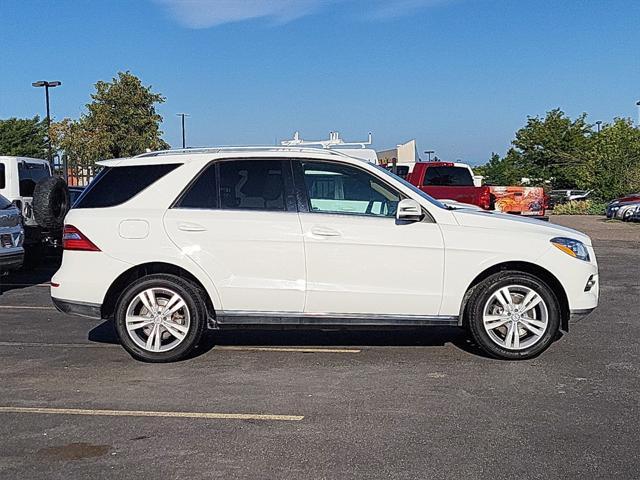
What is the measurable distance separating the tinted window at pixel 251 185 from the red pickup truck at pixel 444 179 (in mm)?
10858

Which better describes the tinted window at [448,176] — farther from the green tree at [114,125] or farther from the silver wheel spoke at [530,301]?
the green tree at [114,125]

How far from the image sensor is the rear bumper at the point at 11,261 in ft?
35.4

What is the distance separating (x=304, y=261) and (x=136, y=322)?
1.57m

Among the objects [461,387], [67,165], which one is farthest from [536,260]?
[67,165]

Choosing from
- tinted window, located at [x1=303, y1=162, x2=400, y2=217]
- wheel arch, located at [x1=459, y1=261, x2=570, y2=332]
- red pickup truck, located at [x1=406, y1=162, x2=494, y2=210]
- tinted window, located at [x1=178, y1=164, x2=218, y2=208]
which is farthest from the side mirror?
red pickup truck, located at [x1=406, y1=162, x2=494, y2=210]

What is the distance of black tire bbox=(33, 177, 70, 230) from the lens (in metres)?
12.4

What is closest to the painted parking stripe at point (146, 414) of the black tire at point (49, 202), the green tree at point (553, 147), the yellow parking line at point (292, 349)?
the yellow parking line at point (292, 349)

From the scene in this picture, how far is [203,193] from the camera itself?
22.4 ft

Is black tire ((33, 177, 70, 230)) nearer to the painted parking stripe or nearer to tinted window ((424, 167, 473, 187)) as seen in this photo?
the painted parking stripe

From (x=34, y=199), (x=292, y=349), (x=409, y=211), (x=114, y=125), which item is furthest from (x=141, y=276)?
(x=114, y=125)

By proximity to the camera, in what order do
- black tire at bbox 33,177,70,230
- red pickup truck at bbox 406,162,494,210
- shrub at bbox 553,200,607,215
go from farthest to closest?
shrub at bbox 553,200,607,215 < red pickup truck at bbox 406,162,494,210 < black tire at bbox 33,177,70,230

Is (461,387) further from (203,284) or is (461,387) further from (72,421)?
(72,421)

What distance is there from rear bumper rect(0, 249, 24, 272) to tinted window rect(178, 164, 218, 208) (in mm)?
5169

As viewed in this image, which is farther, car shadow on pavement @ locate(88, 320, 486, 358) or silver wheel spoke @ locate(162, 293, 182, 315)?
car shadow on pavement @ locate(88, 320, 486, 358)
